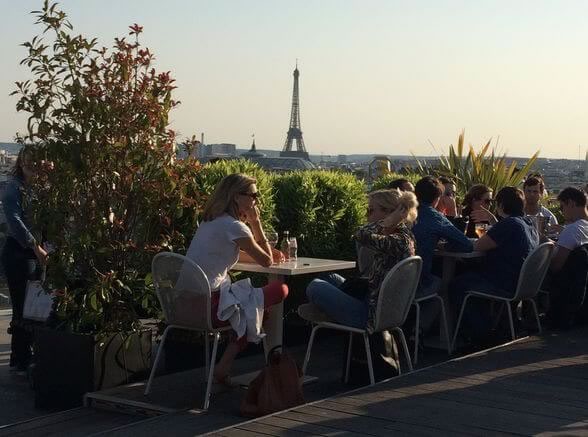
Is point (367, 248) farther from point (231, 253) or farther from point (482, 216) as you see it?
point (482, 216)

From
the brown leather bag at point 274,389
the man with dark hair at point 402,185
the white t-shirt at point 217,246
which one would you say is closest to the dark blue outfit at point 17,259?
the white t-shirt at point 217,246

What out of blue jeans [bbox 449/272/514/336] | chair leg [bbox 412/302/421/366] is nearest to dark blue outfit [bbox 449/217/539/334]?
blue jeans [bbox 449/272/514/336]

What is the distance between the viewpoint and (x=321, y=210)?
807 cm

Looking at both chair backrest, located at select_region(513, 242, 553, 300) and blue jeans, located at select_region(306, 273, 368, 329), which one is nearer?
blue jeans, located at select_region(306, 273, 368, 329)

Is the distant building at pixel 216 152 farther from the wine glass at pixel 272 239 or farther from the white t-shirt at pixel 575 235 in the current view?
the white t-shirt at pixel 575 235

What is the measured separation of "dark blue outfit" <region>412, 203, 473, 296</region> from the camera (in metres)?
6.95

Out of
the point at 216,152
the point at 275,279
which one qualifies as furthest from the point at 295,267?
the point at 216,152

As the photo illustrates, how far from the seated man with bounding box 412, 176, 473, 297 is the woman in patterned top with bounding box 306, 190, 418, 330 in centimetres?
91

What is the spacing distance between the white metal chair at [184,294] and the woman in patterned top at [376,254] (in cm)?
70

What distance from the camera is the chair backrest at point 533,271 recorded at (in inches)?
275

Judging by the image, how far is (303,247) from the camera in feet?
25.9

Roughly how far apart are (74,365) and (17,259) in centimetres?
120

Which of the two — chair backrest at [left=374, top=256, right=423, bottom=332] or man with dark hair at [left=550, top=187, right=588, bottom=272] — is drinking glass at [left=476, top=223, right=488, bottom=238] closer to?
man with dark hair at [left=550, top=187, right=588, bottom=272]

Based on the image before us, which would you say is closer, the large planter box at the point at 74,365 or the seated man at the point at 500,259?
the large planter box at the point at 74,365
